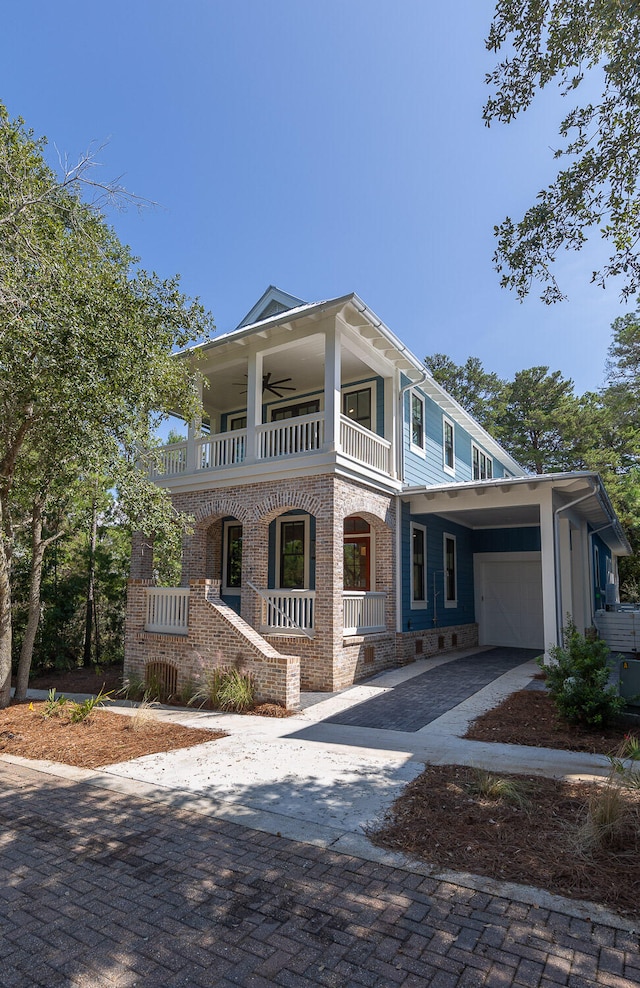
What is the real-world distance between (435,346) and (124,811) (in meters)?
31.2

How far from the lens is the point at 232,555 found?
49.5 ft

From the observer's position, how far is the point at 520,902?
3.15 meters

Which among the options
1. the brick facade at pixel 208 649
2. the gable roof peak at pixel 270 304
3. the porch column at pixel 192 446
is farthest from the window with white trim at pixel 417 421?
the brick facade at pixel 208 649

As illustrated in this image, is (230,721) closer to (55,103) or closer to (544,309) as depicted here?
(544,309)

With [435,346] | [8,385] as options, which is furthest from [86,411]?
[435,346]

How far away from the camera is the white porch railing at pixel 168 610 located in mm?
10711

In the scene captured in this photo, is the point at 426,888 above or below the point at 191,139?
below

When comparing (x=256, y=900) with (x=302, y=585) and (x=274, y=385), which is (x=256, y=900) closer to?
(x=302, y=585)

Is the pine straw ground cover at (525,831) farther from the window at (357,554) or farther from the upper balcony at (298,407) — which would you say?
the window at (357,554)

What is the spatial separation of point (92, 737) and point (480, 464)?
16131 millimetres

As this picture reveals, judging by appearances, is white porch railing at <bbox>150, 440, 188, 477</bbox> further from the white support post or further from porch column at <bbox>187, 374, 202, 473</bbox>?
the white support post

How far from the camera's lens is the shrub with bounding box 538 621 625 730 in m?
6.70

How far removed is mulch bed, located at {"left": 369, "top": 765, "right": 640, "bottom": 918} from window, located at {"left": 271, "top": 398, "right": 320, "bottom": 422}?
412 inches

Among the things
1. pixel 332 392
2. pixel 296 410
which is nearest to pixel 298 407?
pixel 296 410
